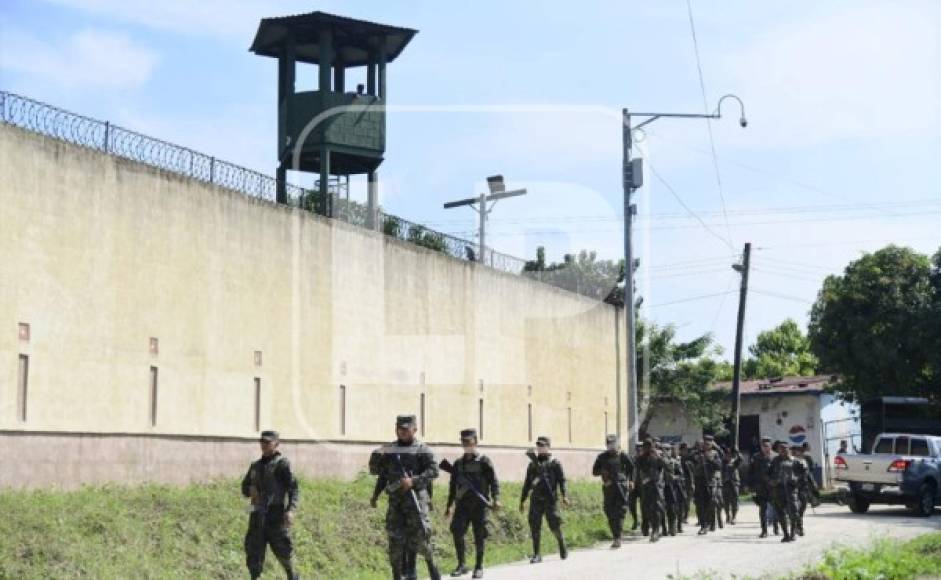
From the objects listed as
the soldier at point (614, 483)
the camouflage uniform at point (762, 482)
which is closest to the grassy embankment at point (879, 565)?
the soldier at point (614, 483)

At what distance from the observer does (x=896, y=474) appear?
30797 millimetres

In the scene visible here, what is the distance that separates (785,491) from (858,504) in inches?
353

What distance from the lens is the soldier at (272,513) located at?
15148mm

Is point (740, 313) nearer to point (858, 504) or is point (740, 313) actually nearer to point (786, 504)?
point (858, 504)

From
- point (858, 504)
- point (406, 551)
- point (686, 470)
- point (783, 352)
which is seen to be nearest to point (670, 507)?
point (686, 470)

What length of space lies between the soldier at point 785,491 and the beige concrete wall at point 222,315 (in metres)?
8.40

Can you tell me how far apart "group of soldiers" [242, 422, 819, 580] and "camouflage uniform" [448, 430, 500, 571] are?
0.01m

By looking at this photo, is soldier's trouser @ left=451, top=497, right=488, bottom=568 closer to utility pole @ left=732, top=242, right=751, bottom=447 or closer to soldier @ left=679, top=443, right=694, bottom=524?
soldier @ left=679, top=443, right=694, bottom=524

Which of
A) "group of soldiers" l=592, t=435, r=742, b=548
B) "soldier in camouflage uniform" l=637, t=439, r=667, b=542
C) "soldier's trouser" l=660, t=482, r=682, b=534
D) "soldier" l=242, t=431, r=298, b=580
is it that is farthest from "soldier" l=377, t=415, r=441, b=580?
"soldier's trouser" l=660, t=482, r=682, b=534

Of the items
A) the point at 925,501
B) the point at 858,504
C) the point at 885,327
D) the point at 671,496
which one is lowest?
the point at 858,504

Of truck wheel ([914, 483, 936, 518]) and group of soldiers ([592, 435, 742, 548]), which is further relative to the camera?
truck wheel ([914, 483, 936, 518])

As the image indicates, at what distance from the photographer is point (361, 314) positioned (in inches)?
1079

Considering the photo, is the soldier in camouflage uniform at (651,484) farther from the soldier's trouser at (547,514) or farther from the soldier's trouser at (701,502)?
the soldier's trouser at (547,514)

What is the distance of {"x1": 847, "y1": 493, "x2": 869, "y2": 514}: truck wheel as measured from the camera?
104 feet
